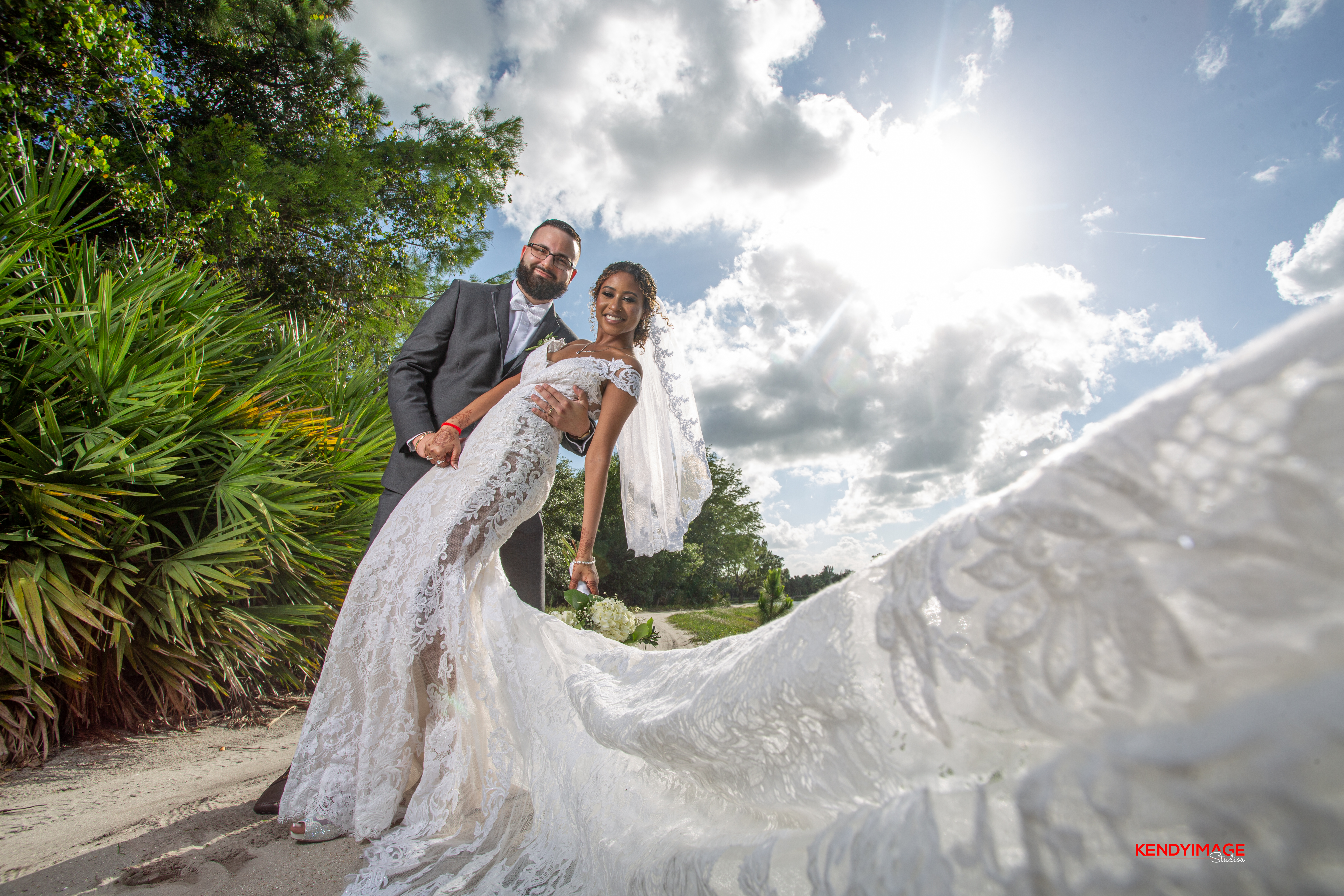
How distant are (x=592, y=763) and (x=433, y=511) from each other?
108 centimetres

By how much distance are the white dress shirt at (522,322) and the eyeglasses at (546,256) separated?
20 cm

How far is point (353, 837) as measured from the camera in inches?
84.0

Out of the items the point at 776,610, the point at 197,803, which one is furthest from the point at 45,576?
the point at 776,610

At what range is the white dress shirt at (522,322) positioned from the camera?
3027 mm

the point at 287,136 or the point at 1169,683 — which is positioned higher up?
the point at 287,136

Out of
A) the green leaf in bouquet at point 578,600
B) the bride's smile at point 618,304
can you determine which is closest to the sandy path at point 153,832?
the green leaf in bouquet at point 578,600

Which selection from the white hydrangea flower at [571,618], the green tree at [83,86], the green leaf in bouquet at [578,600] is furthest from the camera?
the green tree at [83,86]

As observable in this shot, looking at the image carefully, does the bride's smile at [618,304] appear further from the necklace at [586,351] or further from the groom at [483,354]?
the groom at [483,354]

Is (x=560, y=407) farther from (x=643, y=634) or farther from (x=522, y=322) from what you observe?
(x=643, y=634)

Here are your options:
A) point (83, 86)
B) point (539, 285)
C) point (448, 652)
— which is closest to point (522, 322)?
point (539, 285)

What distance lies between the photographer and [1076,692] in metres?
0.62

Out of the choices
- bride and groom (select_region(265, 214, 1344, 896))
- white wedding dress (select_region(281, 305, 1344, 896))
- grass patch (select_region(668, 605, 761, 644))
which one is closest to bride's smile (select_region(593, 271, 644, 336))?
bride and groom (select_region(265, 214, 1344, 896))

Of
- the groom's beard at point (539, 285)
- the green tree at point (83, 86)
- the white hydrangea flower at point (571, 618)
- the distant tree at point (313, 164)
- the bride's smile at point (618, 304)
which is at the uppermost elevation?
the distant tree at point (313, 164)

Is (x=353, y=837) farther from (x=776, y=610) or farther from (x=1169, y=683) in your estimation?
(x=776, y=610)
